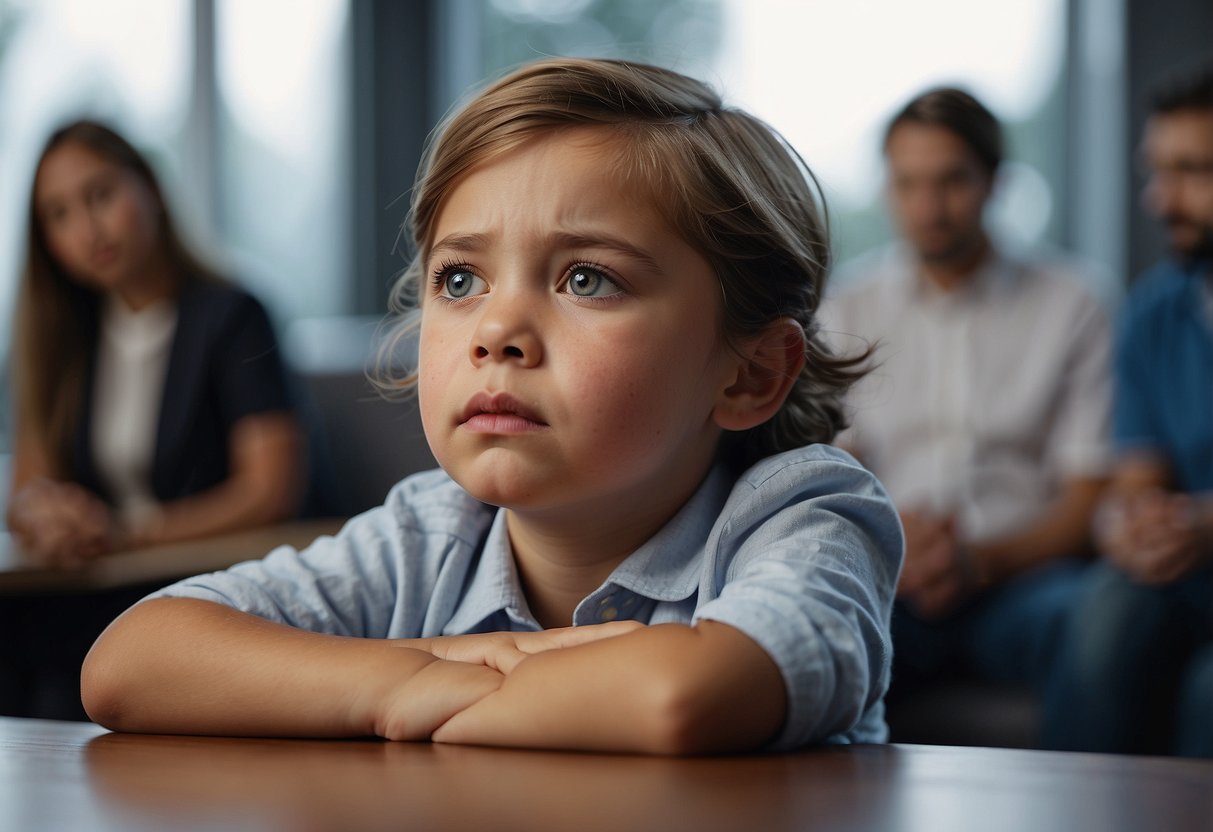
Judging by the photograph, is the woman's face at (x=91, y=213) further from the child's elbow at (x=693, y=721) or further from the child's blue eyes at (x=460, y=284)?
the child's elbow at (x=693, y=721)

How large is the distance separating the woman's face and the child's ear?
1.71 meters

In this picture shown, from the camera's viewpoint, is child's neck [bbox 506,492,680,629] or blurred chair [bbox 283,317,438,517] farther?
blurred chair [bbox 283,317,438,517]

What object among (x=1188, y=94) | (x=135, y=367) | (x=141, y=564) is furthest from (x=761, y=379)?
(x=135, y=367)

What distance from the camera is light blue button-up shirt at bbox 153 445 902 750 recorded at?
2.19ft

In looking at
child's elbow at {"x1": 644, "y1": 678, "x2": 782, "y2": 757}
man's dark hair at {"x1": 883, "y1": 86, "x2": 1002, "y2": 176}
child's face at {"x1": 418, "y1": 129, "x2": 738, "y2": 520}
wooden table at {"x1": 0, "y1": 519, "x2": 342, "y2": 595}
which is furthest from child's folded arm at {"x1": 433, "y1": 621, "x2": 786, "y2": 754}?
man's dark hair at {"x1": 883, "y1": 86, "x2": 1002, "y2": 176}

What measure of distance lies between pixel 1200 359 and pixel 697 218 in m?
1.58

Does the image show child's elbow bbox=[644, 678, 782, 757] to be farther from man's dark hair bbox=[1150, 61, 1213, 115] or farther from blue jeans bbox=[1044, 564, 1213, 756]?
man's dark hair bbox=[1150, 61, 1213, 115]

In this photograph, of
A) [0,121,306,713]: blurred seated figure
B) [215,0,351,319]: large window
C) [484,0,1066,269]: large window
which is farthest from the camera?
[215,0,351,319]: large window

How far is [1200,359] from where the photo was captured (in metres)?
2.13

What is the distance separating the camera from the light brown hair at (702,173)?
2.77 feet

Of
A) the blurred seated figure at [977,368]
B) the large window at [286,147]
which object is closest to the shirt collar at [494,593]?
the blurred seated figure at [977,368]

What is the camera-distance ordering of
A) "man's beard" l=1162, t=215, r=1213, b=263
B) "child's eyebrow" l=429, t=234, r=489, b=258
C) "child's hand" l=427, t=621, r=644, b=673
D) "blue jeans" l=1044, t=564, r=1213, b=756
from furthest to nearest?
1. "man's beard" l=1162, t=215, r=1213, b=263
2. "blue jeans" l=1044, t=564, r=1213, b=756
3. "child's eyebrow" l=429, t=234, r=489, b=258
4. "child's hand" l=427, t=621, r=644, b=673

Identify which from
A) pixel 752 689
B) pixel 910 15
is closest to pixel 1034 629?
pixel 752 689

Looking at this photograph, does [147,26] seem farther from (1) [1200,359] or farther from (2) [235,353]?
(1) [1200,359]
